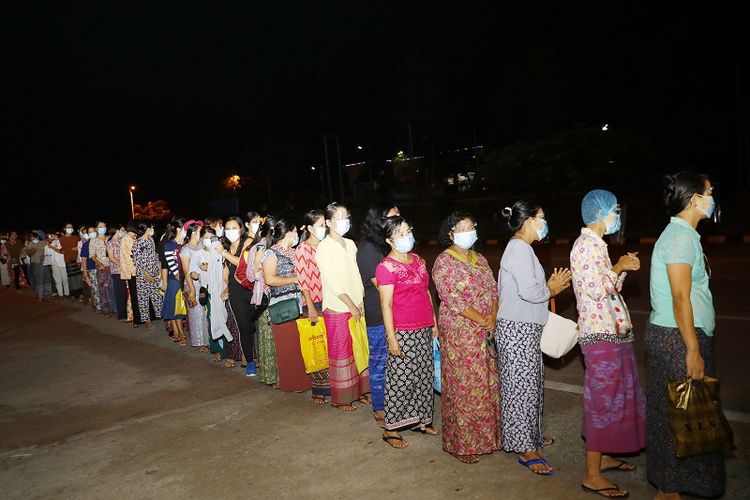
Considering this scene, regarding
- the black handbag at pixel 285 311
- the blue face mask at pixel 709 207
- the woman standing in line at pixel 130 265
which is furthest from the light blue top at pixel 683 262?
the woman standing in line at pixel 130 265

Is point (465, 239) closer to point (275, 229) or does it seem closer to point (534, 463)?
point (534, 463)

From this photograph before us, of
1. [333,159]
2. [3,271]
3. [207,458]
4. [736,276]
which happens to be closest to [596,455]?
[207,458]

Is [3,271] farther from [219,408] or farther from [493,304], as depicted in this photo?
[493,304]

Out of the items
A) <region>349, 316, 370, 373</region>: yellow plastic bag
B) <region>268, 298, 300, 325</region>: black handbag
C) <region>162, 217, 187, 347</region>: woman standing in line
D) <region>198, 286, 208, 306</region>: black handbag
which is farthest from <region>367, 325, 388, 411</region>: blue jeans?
<region>162, 217, 187, 347</region>: woman standing in line

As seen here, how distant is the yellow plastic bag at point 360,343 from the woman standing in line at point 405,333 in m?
0.68

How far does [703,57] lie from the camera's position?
91.9 ft

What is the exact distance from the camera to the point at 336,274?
18.3 feet

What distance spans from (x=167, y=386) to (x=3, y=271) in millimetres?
18101

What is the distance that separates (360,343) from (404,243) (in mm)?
1358

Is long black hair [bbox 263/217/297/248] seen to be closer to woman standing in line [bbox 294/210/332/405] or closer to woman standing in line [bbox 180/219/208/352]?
woman standing in line [bbox 294/210/332/405]

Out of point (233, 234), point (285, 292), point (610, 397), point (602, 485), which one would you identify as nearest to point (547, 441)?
point (602, 485)

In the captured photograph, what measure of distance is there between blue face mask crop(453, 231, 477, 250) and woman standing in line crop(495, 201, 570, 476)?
0.27m

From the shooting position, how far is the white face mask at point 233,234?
7465 millimetres

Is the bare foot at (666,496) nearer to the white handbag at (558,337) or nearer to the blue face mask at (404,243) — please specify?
the white handbag at (558,337)
